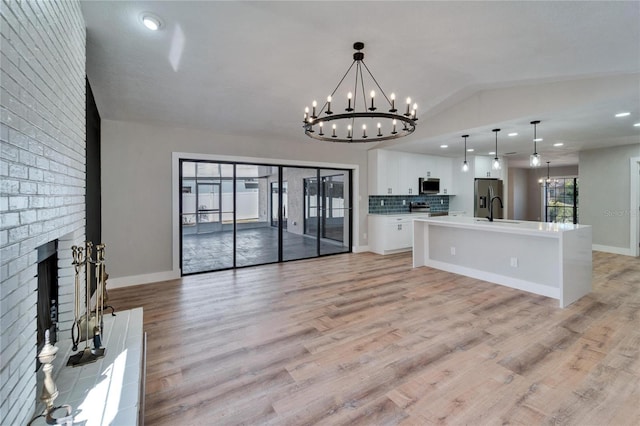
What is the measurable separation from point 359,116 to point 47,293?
2.78m

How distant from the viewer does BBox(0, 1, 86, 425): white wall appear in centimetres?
107

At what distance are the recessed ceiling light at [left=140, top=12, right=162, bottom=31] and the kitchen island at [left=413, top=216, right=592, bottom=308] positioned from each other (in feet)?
14.7

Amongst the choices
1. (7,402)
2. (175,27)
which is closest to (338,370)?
(7,402)

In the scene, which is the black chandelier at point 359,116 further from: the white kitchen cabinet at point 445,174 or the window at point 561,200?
the window at point 561,200

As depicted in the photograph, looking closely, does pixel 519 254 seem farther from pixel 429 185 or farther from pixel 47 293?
pixel 47 293

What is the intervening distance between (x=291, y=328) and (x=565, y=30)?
3774 mm

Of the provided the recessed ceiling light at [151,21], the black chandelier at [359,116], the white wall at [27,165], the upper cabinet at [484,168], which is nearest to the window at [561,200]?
the upper cabinet at [484,168]

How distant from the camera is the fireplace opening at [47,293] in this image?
1774 millimetres

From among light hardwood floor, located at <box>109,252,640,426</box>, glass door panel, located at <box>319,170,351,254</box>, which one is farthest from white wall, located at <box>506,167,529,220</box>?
glass door panel, located at <box>319,170,351,254</box>

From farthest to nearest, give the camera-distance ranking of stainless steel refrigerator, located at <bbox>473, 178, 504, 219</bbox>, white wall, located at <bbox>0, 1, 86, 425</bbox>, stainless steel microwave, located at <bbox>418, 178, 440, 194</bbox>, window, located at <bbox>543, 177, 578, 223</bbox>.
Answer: window, located at <bbox>543, 177, 578, 223</bbox>
stainless steel refrigerator, located at <bbox>473, 178, 504, 219</bbox>
stainless steel microwave, located at <bbox>418, 178, 440, 194</bbox>
white wall, located at <bbox>0, 1, 86, 425</bbox>

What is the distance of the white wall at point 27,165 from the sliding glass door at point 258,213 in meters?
3.14

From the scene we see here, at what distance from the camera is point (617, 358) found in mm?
2352

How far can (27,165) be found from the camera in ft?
4.17

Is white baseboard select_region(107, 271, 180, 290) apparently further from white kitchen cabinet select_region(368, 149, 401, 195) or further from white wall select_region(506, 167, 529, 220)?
white wall select_region(506, 167, 529, 220)
